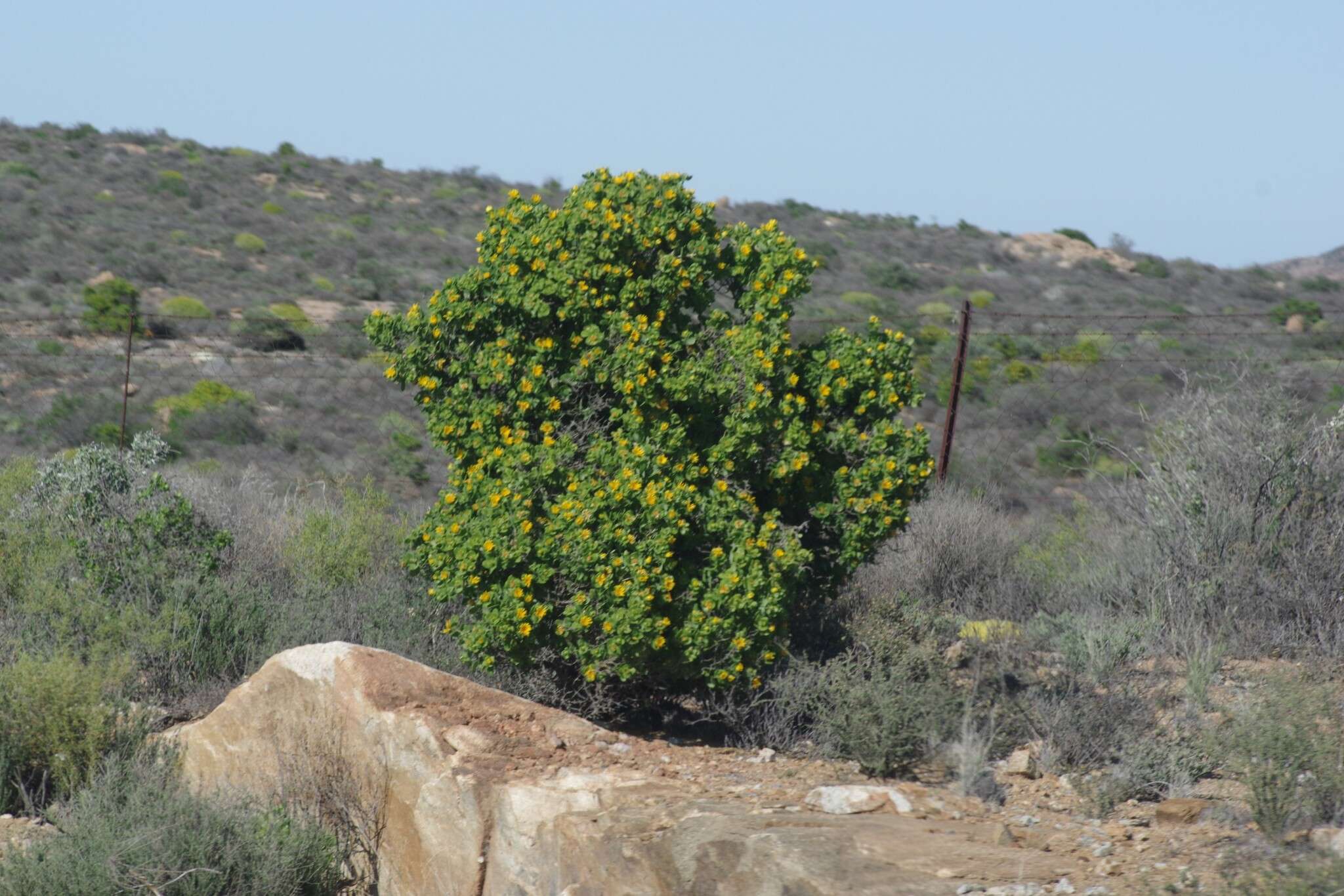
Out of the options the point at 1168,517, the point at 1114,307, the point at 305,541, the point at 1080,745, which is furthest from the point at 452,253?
the point at 1080,745

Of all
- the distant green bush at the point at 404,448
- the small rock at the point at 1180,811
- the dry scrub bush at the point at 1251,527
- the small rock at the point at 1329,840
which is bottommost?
the distant green bush at the point at 404,448

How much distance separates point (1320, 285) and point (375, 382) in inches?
991

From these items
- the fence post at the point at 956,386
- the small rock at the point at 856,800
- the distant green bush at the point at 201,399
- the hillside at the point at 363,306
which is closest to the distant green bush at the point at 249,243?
the hillside at the point at 363,306

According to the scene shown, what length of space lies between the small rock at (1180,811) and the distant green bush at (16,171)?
31129mm

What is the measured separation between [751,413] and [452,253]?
24437 millimetres

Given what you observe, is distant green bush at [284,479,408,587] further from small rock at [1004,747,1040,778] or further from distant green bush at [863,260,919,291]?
distant green bush at [863,260,919,291]

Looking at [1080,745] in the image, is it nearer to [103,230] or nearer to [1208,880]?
[1208,880]

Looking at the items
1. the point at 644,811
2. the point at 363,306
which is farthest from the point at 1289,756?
the point at 363,306

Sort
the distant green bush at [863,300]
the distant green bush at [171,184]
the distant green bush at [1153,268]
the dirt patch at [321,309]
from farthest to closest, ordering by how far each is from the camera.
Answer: the distant green bush at [1153,268] → the distant green bush at [171,184] → the distant green bush at [863,300] → the dirt patch at [321,309]

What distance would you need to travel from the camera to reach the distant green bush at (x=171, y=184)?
1215 inches

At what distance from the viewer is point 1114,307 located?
28922 millimetres

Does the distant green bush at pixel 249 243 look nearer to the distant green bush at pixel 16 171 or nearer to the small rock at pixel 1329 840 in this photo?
the distant green bush at pixel 16 171

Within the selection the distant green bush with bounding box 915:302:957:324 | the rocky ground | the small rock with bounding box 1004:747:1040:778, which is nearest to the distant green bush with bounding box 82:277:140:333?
the rocky ground

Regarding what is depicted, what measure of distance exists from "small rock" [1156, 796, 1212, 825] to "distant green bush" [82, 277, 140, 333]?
692 inches
